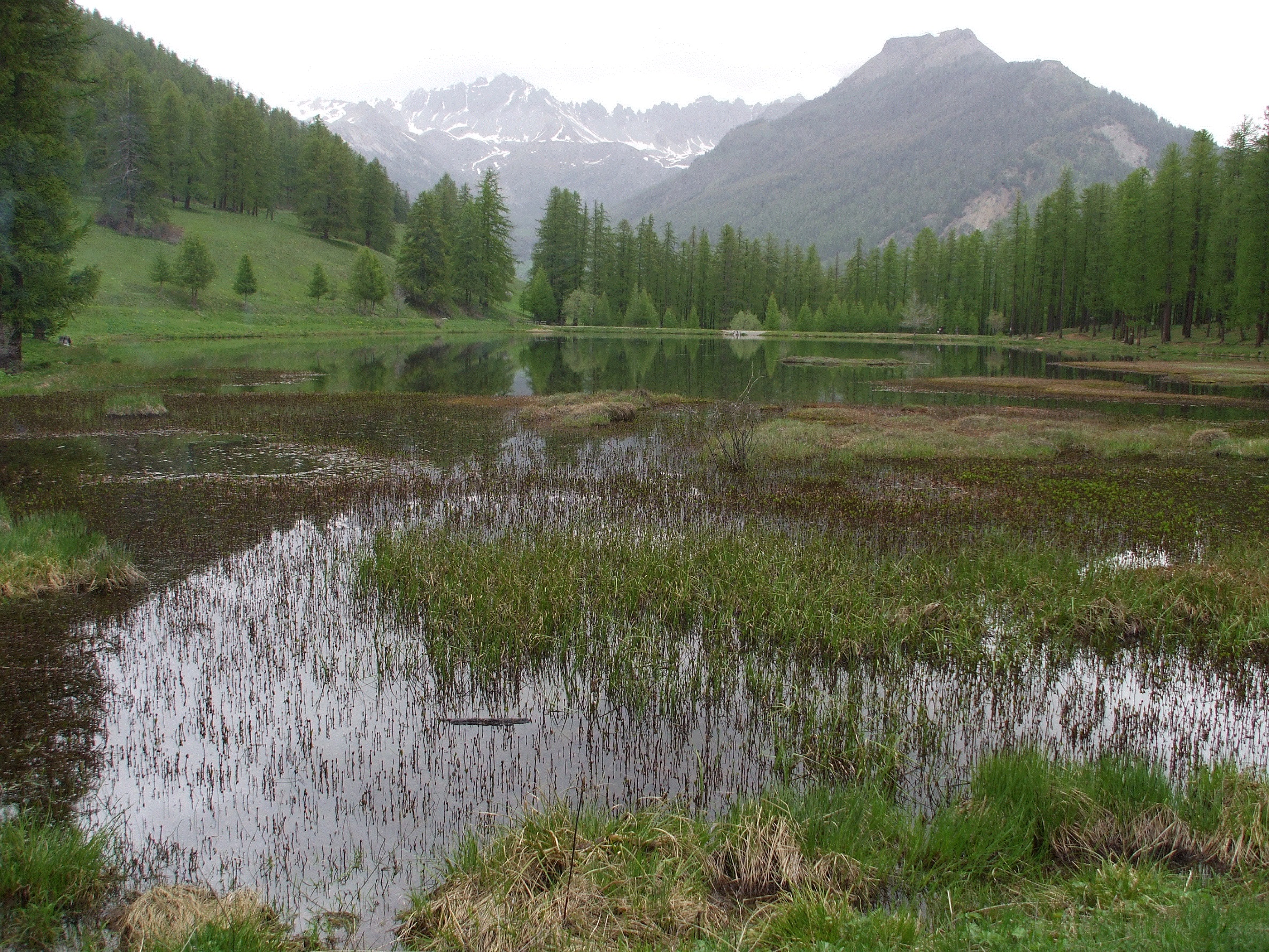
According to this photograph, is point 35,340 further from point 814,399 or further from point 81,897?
point 81,897

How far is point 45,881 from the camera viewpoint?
4.47 m

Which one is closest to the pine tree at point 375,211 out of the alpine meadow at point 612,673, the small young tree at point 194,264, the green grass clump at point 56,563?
the small young tree at point 194,264

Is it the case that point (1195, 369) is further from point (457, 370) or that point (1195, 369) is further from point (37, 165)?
point (37, 165)

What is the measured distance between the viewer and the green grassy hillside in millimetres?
54938

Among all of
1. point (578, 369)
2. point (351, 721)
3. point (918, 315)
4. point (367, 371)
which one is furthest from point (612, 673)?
point (918, 315)

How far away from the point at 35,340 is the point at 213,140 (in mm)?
68558

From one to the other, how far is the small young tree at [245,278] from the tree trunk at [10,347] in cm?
3719

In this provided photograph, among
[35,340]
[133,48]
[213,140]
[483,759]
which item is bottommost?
[483,759]

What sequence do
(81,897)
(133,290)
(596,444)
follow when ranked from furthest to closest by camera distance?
(133,290)
(596,444)
(81,897)

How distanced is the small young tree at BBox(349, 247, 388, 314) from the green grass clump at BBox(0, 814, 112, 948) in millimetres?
A: 78826

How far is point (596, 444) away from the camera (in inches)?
862

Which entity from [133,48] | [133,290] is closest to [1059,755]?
[133,290]

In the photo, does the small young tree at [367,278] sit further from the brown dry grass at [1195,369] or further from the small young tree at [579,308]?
the brown dry grass at [1195,369]

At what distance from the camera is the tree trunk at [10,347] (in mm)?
29156
